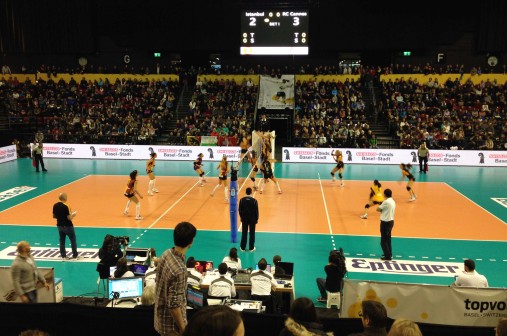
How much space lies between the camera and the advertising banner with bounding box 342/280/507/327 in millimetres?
7543

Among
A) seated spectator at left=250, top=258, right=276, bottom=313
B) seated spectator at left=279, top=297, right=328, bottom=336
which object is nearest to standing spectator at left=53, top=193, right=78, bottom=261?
seated spectator at left=250, top=258, right=276, bottom=313

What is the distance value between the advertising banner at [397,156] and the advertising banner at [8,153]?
18150 mm

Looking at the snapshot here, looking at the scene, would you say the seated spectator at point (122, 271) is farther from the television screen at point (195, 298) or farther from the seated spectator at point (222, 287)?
the television screen at point (195, 298)

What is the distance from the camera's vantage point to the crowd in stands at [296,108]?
32.3m

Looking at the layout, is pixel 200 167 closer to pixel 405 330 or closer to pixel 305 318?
pixel 305 318

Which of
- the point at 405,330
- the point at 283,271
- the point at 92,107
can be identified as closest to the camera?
the point at 405,330

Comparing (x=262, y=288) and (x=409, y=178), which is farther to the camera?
(x=409, y=178)

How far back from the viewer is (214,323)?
7.76 feet

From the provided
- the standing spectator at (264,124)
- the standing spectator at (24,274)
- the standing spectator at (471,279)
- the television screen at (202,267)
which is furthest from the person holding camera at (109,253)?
the standing spectator at (264,124)

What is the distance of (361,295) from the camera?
25.3 ft

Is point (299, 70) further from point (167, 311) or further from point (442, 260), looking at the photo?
point (167, 311)

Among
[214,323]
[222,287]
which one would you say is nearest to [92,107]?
[222,287]

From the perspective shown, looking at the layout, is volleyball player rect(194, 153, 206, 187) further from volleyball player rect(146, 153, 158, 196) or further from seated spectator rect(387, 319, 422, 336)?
seated spectator rect(387, 319, 422, 336)

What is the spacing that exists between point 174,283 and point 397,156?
90.2 feet
